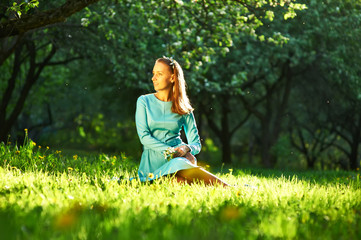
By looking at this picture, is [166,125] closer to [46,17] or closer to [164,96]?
[164,96]

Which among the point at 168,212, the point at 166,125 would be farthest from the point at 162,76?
the point at 168,212

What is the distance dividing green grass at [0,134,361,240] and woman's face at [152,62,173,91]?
1.21m

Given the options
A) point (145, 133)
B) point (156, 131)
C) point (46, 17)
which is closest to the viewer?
point (145, 133)

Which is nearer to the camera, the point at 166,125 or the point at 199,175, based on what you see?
the point at 199,175

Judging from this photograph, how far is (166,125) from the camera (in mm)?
5695

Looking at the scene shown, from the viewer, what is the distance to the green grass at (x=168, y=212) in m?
3.18

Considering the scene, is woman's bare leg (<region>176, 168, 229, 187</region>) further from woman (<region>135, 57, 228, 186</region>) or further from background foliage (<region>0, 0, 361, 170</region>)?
background foliage (<region>0, 0, 361, 170</region>)

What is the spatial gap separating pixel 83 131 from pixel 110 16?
50.9ft

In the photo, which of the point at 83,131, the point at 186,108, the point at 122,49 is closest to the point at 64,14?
the point at 186,108

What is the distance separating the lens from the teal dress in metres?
5.61

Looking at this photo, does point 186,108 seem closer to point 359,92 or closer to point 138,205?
point 138,205

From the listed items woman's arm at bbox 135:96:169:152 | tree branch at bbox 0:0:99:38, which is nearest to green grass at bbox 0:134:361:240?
woman's arm at bbox 135:96:169:152

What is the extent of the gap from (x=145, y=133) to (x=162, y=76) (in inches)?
29.5

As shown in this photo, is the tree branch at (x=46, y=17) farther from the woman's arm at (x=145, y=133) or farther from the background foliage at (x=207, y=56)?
the woman's arm at (x=145, y=133)
